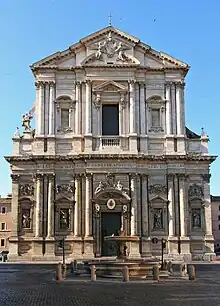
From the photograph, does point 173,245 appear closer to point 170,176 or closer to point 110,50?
point 170,176

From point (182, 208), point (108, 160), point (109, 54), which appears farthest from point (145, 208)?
point (109, 54)

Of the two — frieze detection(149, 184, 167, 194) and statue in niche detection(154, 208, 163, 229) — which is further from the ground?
frieze detection(149, 184, 167, 194)

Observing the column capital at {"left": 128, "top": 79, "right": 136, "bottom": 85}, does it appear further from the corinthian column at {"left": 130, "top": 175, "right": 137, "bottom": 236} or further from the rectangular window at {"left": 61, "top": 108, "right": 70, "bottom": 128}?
the corinthian column at {"left": 130, "top": 175, "right": 137, "bottom": 236}

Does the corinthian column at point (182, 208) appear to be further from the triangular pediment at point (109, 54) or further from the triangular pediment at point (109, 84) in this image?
the triangular pediment at point (109, 54)

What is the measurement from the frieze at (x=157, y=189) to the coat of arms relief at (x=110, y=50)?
32.5ft

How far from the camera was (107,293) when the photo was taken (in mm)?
17984

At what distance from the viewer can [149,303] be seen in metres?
15.4

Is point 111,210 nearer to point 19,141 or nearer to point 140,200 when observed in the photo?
point 140,200

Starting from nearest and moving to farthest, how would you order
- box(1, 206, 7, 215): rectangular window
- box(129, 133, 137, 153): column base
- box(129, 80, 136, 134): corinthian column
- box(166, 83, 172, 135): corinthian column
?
box(129, 133, 137, 153): column base
box(129, 80, 136, 134): corinthian column
box(166, 83, 172, 135): corinthian column
box(1, 206, 7, 215): rectangular window

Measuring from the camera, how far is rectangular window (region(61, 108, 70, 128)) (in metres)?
41.8

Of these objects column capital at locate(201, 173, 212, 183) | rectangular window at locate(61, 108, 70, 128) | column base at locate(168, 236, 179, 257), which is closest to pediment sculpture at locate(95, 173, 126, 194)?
column base at locate(168, 236, 179, 257)

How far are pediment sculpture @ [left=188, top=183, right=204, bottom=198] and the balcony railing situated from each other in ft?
21.3

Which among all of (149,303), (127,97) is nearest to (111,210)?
(127,97)

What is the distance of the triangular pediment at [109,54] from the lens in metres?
42.3
